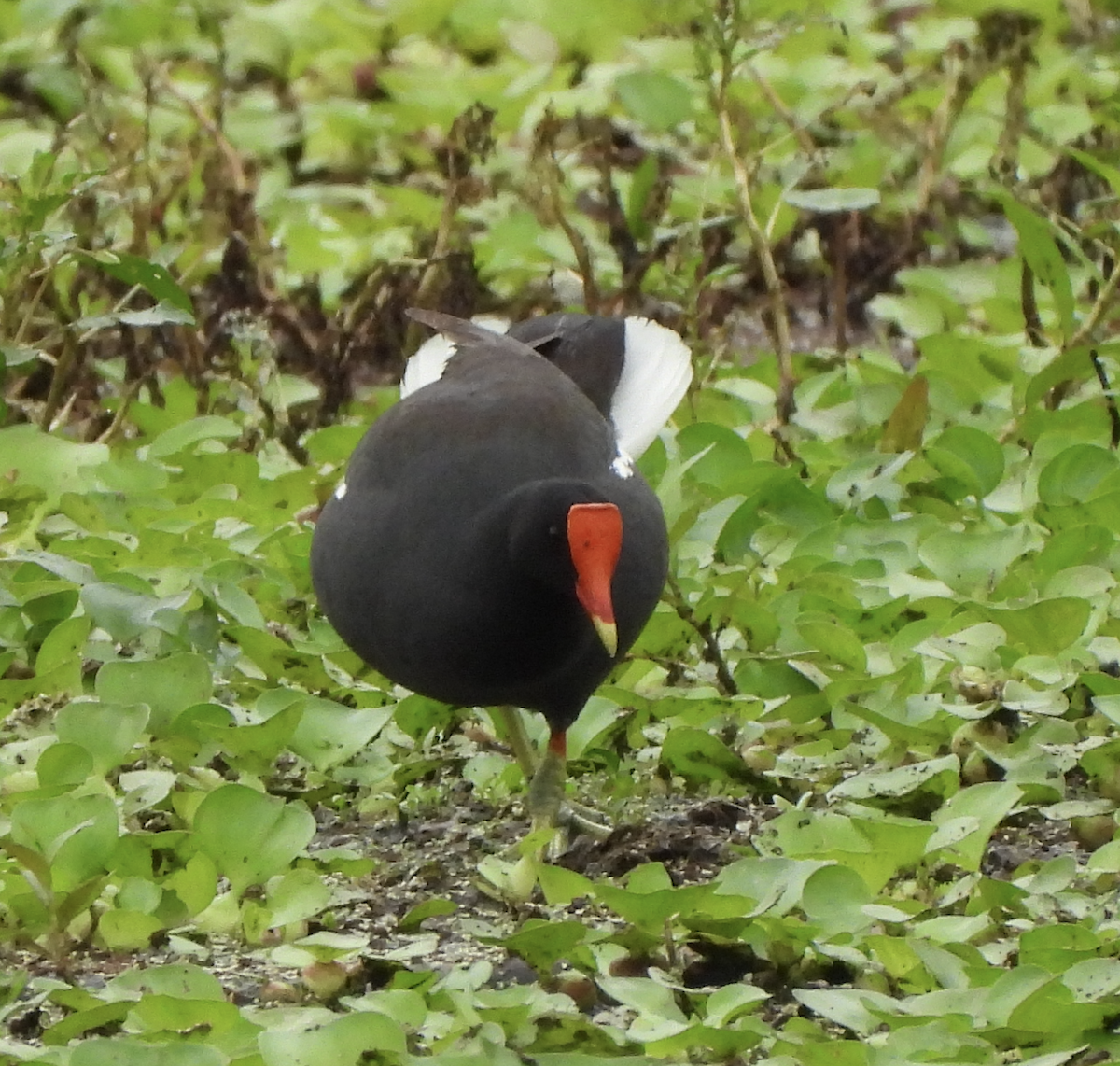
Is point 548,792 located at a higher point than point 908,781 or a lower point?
lower

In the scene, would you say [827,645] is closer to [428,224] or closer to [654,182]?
[654,182]

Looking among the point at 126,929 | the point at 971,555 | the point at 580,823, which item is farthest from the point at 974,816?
the point at 126,929

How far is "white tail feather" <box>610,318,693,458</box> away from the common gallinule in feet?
1.54

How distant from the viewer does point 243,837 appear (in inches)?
130

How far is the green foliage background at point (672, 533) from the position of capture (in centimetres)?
307

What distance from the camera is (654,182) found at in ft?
19.5

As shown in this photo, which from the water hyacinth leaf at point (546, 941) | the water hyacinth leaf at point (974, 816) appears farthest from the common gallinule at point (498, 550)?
the water hyacinth leaf at point (974, 816)

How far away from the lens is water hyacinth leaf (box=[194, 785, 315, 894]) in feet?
10.9

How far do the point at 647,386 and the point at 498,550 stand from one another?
1.24m

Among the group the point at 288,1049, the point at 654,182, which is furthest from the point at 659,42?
the point at 288,1049

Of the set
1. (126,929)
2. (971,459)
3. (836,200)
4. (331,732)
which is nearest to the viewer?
(126,929)

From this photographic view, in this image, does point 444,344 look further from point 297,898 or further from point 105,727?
point 297,898

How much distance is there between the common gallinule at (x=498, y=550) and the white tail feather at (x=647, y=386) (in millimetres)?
470

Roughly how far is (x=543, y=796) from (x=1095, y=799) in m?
0.97
